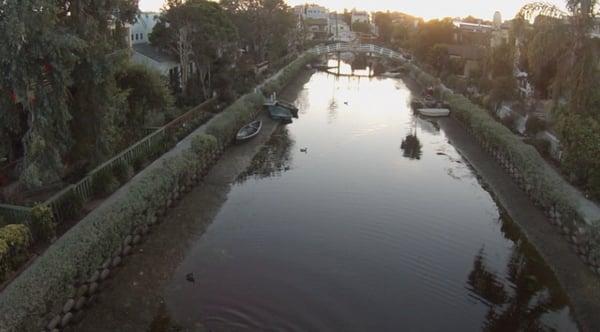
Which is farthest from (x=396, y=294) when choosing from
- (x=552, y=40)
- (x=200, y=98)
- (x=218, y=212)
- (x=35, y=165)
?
(x=200, y=98)

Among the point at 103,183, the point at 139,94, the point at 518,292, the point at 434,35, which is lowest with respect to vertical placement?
the point at 518,292

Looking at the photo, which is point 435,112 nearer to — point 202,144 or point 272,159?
point 272,159

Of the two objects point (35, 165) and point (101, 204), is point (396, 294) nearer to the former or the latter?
point (101, 204)

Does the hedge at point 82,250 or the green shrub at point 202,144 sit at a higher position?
the green shrub at point 202,144

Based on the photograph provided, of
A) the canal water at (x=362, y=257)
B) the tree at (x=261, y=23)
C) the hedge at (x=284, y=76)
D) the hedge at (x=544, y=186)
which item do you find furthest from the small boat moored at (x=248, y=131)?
the tree at (x=261, y=23)

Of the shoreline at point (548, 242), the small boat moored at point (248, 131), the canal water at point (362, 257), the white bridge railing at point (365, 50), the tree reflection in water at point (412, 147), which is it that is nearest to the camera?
the canal water at point (362, 257)

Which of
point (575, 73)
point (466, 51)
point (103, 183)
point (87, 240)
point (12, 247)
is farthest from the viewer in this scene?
point (466, 51)

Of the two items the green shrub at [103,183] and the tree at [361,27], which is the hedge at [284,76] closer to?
the green shrub at [103,183]

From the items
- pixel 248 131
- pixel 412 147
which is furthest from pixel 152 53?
pixel 412 147
